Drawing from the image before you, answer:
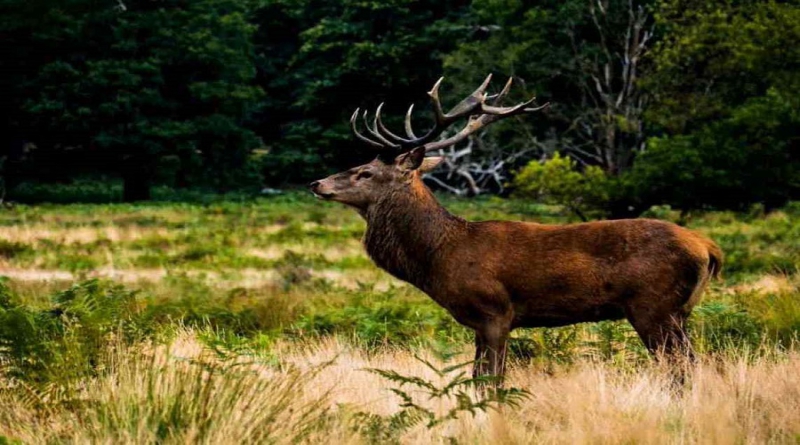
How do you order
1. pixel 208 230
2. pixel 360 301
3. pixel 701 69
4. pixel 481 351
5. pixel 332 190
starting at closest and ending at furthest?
pixel 481 351
pixel 332 190
pixel 360 301
pixel 208 230
pixel 701 69

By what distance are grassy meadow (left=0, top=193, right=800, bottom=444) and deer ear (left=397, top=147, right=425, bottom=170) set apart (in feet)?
4.24

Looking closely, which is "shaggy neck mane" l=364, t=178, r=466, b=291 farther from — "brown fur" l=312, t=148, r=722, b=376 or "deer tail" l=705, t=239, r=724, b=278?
"deer tail" l=705, t=239, r=724, b=278

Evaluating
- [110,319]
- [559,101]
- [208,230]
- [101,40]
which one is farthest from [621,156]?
[110,319]

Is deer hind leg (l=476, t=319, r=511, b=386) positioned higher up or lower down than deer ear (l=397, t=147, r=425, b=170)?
lower down

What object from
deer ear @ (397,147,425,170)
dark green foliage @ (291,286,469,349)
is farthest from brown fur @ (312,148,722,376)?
dark green foliage @ (291,286,469,349)

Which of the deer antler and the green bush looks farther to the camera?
the green bush

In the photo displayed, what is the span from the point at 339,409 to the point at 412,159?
106 inches

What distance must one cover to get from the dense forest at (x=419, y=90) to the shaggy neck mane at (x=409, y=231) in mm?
13738

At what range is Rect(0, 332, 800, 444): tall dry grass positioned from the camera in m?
5.27

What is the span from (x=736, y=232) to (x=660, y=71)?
241 inches

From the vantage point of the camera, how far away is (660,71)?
2761 centimetres

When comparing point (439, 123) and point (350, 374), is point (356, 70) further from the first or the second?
point (350, 374)

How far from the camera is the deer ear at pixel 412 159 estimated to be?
26.6ft

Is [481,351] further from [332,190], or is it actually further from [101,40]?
[101,40]
